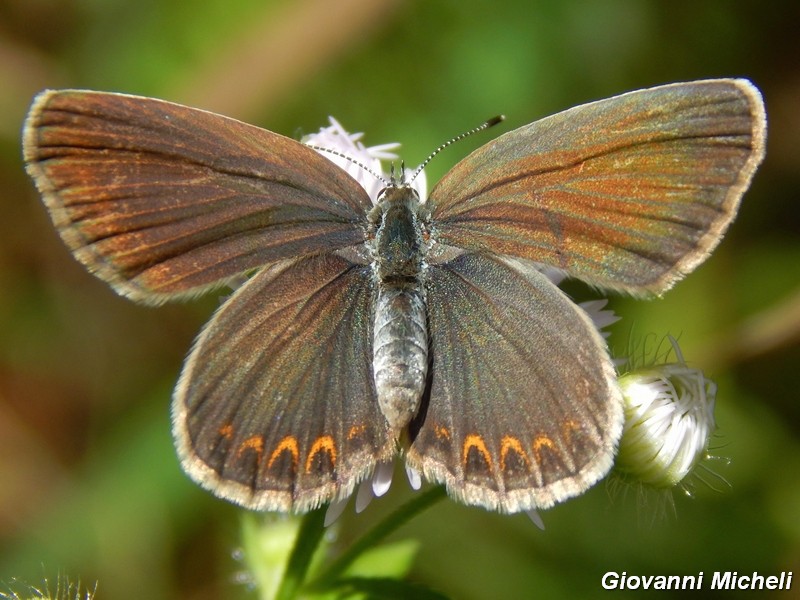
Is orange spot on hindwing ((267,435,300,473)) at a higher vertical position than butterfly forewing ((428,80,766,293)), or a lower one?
lower

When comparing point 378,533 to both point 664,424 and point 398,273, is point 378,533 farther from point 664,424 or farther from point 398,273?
point 664,424

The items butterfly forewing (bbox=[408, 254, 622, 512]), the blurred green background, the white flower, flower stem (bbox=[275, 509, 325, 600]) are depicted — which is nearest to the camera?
butterfly forewing (bbox=[408, 254, 622, 512])

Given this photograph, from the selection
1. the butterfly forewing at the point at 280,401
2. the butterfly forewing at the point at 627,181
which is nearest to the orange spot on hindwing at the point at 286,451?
the butterfly forewing at the point at 280,401

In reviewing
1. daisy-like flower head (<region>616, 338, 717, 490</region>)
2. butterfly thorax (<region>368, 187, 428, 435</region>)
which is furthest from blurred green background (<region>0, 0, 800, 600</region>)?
butterfly thorax (<region>368, 187, 428, 435</region>)

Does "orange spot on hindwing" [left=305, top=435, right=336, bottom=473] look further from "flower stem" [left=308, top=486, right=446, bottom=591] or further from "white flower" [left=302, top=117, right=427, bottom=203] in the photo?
"white flower" [left=302, top=117, right=427, bottom=203]

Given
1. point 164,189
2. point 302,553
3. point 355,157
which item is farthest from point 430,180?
point 302,553

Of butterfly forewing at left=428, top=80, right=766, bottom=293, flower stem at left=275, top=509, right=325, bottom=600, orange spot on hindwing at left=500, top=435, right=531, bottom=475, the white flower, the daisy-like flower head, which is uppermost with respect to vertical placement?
the white flower

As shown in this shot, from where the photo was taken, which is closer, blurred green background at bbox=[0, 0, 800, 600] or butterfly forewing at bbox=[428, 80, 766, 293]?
butterfly forewing at bbox=[428, 80, 766, 293]

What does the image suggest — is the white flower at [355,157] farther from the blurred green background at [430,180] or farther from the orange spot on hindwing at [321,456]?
the orange spot on hindwing at [321,456]
